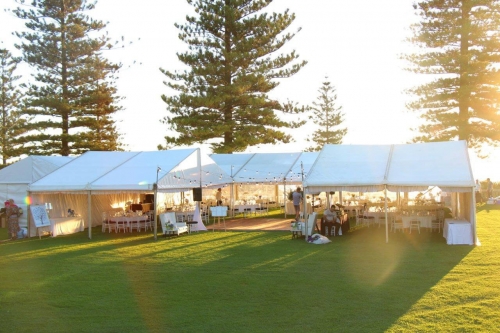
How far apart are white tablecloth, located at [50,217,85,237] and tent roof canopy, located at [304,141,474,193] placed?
817cm

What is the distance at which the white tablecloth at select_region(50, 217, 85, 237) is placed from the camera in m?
17.6

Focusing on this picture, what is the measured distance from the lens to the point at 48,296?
880cm

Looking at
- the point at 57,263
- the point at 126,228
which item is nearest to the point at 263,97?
the point at 126,228

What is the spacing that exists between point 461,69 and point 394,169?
46.6 feet

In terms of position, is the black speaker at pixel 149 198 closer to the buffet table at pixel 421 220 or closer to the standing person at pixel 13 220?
the standing person at pixel 13 220

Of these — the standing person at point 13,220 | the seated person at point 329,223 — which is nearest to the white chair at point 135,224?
the standing person at point 13,220

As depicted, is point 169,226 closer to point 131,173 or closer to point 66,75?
point 131,173

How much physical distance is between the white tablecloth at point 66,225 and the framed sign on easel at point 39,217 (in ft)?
0.78

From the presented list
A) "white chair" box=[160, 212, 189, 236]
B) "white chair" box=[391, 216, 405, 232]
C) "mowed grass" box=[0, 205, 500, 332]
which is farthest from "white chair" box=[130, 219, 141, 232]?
"white chair" box=[391, 216, 405, 232]

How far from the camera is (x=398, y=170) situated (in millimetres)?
15031

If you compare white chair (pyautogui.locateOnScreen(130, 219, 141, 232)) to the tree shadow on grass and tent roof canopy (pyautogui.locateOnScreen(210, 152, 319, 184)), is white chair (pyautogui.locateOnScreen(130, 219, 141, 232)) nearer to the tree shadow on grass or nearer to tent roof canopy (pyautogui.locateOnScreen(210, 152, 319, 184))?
the tree shadow on grass

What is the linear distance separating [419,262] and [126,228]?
437 inches

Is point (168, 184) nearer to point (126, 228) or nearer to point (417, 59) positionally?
point (126, 228)

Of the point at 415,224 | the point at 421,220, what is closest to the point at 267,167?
the point at 421,220
